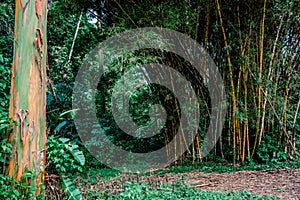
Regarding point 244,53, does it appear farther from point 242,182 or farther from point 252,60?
point 242,182

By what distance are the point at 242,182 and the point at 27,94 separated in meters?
2.53

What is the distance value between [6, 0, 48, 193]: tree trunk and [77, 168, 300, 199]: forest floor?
1.02 m

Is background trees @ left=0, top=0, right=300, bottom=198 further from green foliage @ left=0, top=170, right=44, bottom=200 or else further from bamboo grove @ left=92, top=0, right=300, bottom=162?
green foliage @ left=0, top=170, right=44, bottom=200

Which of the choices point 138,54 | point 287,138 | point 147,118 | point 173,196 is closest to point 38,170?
point 173,196

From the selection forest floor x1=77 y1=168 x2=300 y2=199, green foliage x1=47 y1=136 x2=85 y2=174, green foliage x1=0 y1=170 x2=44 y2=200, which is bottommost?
forest floor x1=77 y1=168 x2=300 y2=199

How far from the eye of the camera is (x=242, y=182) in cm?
307

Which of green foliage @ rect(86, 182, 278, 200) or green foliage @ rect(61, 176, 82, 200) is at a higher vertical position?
green foliage @ rect(61, 176, 82, 200)

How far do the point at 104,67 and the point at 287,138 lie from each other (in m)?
3.77

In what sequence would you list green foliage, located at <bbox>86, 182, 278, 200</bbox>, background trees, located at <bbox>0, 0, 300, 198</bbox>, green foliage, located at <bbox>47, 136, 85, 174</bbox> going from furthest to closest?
background trees, located at <bbox>0, 0, 300, 198</bbox>
green foliage, located at <bbox>86, 182, 278, 200</bbox>
green foliage, located at <bbox>47, 136, 85, 174</bbox>

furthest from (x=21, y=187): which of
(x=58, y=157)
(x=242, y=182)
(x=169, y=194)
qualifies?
(x=242, y=182)

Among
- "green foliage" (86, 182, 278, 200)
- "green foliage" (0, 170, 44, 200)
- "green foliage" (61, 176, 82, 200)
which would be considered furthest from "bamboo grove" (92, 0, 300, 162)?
"green foliage" (0, 170, 44, 200)

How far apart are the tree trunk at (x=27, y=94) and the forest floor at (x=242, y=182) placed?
1017mm

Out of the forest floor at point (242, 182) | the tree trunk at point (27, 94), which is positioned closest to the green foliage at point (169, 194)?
the forest floor at point (242, 182)

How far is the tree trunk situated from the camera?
1.69m
